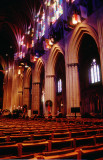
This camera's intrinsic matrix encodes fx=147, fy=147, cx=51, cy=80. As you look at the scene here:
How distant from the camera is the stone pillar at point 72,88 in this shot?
15.5 m

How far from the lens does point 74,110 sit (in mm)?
13555

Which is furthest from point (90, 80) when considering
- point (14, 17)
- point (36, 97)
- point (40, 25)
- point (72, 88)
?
point (14, 17)

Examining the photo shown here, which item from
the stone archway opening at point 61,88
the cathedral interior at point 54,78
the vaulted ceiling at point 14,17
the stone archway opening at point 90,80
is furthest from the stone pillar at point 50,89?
the vaulted ceiling at point 14,17

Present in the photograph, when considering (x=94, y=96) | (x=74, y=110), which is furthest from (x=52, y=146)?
(x=94, y=96)

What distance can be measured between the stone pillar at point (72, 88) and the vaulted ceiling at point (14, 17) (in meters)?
16.5

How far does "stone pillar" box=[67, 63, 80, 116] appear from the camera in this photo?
50.8ft

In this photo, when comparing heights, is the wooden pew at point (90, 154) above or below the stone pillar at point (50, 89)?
below

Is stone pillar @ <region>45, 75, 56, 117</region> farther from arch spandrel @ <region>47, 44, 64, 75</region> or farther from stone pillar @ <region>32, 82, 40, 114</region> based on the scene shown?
stone pillar @ <region>32, 82, 40, 114</region>

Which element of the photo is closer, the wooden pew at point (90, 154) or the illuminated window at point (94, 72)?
the wooden pew at point (90, 154)

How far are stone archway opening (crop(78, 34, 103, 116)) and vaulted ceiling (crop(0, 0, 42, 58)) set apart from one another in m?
12.7

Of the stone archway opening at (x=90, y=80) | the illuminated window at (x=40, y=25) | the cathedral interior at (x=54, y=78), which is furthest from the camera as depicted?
the illuminated window at (x=40, y=25)

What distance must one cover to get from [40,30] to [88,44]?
29.4 feet

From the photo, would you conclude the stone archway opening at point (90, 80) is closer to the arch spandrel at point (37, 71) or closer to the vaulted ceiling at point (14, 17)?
the arch spandrel at point (37, 71)

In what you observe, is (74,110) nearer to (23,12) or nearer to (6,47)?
(23,12)
